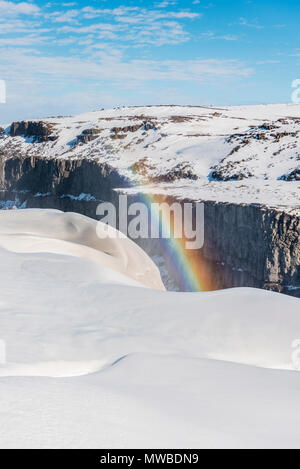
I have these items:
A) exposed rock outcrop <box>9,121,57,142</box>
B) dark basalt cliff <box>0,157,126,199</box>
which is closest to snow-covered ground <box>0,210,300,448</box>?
dark basalt cliff <box>0,157,126,199</box>

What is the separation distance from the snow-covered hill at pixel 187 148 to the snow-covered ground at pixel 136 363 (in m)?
27.1

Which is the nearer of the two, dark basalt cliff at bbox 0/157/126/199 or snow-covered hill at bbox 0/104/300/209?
snow-covered hill at bbox 0/104/300/209

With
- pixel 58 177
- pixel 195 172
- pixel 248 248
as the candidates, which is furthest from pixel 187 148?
pixel 248 248

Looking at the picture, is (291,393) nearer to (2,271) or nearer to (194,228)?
(2,271)

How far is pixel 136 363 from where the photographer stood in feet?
20.8

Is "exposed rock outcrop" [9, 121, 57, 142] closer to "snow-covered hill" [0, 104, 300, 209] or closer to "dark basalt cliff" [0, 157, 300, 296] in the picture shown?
"snow-covered hill" [0, 104, 300, 209]

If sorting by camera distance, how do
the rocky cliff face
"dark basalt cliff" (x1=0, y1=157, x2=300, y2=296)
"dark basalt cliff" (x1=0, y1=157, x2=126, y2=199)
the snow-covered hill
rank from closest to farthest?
"dark basalt cliff" (x1=0, y1=157, x2=300, y2=296) < the rocky cliff face < the snow-covered hill < "dark basalt cliff" (x1=0, y1=157, x2=126, y2=199)

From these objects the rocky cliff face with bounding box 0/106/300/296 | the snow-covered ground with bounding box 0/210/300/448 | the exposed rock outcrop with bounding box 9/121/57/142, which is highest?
the exposed rock outcrop with bounding box 9/121/57/142

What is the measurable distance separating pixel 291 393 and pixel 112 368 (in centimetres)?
235

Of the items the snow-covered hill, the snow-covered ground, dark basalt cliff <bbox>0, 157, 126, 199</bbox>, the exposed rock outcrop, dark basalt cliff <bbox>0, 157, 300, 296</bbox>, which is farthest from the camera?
the exposed rock outcrop

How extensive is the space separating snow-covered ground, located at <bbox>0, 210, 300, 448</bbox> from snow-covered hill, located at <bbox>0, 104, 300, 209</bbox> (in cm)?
2707

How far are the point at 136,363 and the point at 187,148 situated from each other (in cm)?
5754

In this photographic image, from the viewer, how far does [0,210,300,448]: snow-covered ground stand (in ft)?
13.1

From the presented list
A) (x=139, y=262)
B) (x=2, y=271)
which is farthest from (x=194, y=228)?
(x=2, y=271)
